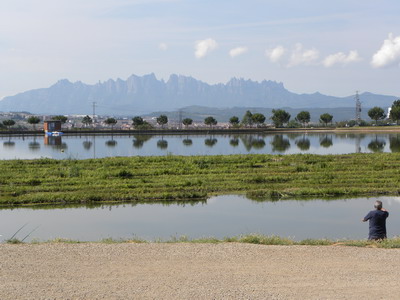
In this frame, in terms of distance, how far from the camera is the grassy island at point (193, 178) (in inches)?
893

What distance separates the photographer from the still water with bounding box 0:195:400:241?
15.9 meters

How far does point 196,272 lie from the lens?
934 centimetres

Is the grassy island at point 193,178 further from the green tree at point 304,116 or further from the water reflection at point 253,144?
the green tree at point 304,116

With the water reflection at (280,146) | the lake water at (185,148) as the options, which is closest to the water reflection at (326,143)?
the lake water at (185,148)

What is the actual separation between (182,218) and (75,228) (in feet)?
12.3

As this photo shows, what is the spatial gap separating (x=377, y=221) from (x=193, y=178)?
587 inches

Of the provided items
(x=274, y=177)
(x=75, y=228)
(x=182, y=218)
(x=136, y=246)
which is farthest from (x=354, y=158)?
(x=136, y=246)

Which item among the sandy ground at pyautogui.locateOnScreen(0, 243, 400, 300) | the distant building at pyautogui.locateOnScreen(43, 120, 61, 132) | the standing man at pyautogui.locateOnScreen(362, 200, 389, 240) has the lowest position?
the sandy ground at pyautogui.locateOnScreen(0, 243, 400, 300)

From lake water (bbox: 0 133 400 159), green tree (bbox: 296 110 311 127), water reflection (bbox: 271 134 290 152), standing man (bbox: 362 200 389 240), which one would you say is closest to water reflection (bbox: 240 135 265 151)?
lake water (bbox: 0 133 400 159)

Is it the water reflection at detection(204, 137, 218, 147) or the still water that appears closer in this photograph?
the still water

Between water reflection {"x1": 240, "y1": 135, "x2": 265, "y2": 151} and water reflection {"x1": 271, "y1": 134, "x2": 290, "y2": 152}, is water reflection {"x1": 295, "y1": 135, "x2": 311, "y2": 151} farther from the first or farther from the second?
water reflection {"x1": 240, "y1": 135, "x2": 265, "y2": 151}

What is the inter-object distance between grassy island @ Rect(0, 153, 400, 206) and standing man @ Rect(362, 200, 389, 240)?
413 inches

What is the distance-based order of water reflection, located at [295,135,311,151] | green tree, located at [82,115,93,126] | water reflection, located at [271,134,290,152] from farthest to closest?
green tree, located at [82,115,93,126], water reflection, located at [295,135,311,151], water reflection, located at [271,134,290,152]

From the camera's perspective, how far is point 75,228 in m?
17.1
